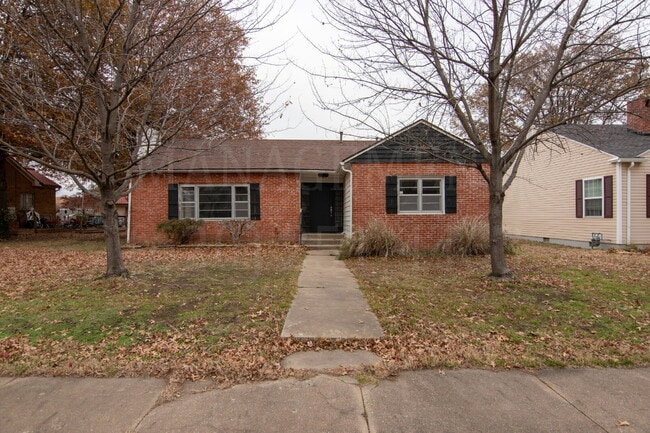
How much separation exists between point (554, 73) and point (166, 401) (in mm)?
7085

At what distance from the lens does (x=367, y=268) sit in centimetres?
879

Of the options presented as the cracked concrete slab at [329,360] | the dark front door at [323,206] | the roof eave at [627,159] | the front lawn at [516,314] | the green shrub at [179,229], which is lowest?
the cracked concrete slab at [329,360]

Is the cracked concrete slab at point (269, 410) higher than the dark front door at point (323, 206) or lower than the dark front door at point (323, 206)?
lower

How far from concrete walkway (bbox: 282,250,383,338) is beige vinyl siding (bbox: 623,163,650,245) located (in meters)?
10.5

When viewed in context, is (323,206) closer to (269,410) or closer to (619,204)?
(619,204)

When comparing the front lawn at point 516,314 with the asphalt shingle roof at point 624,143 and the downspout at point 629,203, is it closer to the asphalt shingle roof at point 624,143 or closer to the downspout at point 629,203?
the downspout at point 629,203

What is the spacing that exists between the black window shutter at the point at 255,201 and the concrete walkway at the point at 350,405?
10.5 meters

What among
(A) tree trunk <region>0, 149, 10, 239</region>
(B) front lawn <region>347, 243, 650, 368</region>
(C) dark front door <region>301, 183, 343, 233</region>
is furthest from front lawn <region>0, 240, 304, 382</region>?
(A) tree trunk <region>0, 149, 10, 239</region>

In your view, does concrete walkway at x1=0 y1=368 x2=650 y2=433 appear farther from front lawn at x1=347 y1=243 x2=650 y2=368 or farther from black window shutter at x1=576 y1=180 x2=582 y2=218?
black window shutter at x1=576 y1=180 x2=582 y2=218

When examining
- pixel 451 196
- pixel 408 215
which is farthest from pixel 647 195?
pixel 408 215

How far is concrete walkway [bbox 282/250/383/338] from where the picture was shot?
14.3 ft

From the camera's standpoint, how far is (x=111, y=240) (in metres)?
6.91

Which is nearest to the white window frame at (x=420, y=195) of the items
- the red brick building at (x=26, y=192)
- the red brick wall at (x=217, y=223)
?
the red brick wall at (x=217, y=223)

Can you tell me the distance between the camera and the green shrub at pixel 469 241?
10719 mm
